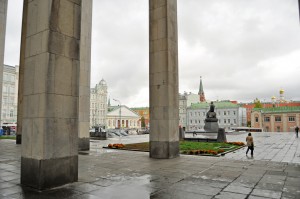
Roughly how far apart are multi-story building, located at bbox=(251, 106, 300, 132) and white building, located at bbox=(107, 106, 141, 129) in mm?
70914

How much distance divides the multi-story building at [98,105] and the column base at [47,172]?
105460mm

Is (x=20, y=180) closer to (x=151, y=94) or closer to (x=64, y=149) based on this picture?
(x=64, y=149)

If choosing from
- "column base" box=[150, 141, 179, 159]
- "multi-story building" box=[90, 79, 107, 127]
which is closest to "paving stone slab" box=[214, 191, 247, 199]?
"column base" box=[150, 141, 179, 159]

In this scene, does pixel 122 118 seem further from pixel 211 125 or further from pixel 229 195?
pixel 229 195

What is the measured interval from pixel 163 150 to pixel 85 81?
27.8ft

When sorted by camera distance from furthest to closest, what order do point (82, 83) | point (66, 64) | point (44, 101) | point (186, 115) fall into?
1. point (186, 115)
2. point (82, 83)
3. point (66, 64)
4. point (44, 101)

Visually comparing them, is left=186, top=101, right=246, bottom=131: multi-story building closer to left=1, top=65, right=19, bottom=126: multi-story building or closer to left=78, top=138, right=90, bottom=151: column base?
left=1, top=65, right=19, bottom=126: multi-story building

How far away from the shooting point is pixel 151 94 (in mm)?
14234

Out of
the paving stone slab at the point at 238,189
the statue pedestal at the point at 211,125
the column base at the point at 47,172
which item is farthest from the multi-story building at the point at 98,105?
the paving stone slab at the point at 238,189

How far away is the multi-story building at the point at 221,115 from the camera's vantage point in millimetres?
102000

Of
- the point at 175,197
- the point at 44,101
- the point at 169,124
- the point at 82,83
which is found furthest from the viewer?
the point at 82,83

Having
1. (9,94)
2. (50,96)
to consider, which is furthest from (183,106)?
(50,96)

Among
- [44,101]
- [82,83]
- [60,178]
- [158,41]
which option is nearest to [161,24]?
[158,41]

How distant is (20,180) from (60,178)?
1.45 meters
